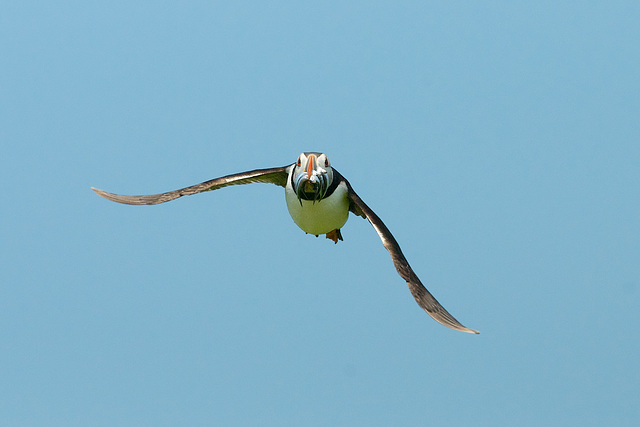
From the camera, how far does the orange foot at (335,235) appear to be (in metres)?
25.5

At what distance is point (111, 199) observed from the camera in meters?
26.0

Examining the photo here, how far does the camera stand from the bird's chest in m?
23.4

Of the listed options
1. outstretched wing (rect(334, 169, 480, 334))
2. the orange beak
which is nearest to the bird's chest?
outstretched wing (rect(334, 169, 480, 334))

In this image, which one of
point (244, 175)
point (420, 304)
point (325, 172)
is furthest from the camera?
point (244, 175)

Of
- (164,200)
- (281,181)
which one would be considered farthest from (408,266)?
(164,200)

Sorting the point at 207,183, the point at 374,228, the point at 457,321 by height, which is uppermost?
the point at 207,183

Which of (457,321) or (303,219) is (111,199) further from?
(457,321)

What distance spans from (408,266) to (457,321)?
5.43ft

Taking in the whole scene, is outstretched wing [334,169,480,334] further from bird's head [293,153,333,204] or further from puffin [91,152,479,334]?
bird's head [293,153,333,204]

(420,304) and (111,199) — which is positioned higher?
(111,199)

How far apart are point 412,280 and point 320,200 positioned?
3.11 metres

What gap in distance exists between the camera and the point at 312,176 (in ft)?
73.4

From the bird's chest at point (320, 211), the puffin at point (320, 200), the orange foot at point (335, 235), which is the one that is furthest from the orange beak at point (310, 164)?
the orange foot at point (335, 235)

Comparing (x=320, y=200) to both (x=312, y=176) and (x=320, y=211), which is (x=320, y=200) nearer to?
(x=320, y=211)
